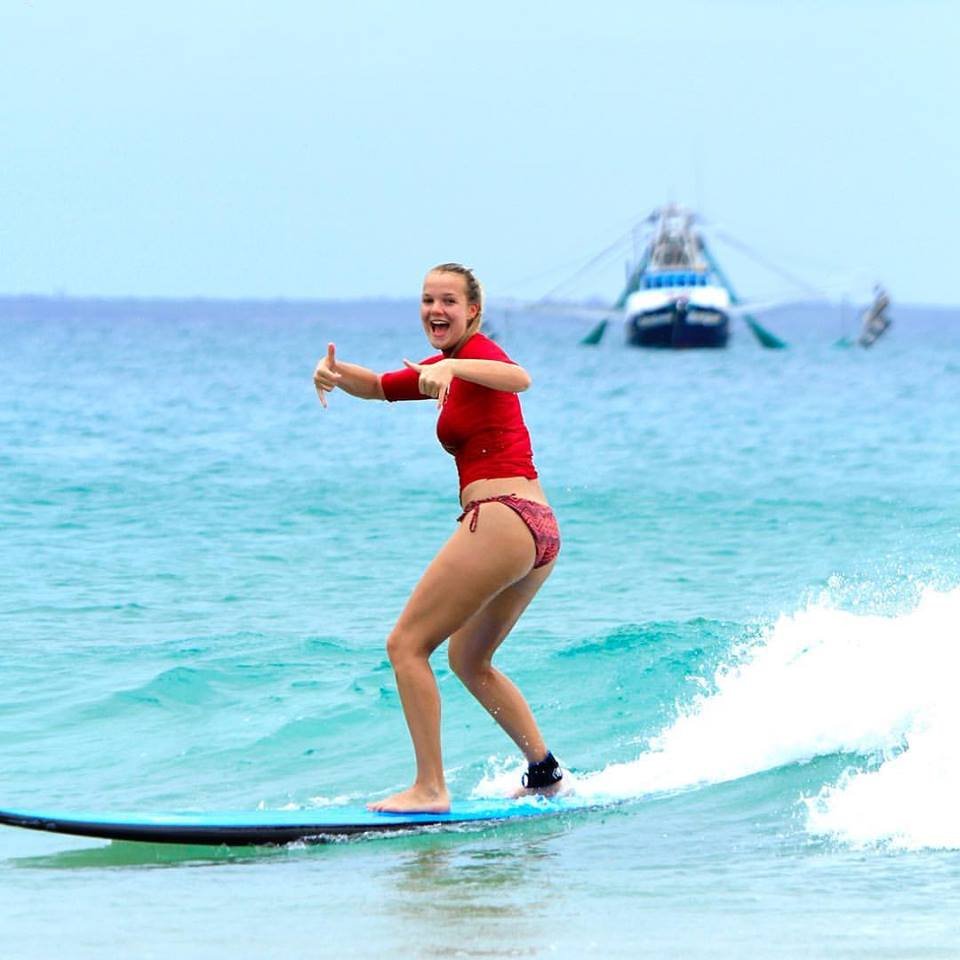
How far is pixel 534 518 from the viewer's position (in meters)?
5.71

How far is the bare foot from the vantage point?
594 cm

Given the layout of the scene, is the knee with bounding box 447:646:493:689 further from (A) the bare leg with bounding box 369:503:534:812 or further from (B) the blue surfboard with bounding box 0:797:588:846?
(B) the blue surfboard with bounding box 0:797:588:846

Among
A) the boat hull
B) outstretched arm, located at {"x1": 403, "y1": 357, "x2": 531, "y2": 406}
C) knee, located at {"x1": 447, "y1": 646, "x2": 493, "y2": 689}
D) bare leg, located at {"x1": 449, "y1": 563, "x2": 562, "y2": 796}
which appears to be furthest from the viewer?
the boat hull

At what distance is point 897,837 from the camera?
5672 mm

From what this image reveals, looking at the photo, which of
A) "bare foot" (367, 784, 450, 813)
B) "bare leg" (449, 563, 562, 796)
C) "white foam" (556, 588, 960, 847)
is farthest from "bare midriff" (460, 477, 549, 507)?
"white foam" (556, 588, 960, 847)

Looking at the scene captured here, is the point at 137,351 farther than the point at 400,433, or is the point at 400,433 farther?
the point at 137,351

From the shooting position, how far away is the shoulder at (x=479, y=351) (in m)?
5.59

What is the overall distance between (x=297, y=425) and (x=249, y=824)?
30422 millimetres

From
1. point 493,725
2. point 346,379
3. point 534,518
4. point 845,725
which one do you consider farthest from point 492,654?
point 493,725

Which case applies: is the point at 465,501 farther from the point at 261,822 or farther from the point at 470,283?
the point at 261,822

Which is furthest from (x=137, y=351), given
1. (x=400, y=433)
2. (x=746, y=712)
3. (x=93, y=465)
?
(x=746, y=712)

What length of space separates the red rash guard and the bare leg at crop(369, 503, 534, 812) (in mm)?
154

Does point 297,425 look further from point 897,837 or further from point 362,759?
point 897,837

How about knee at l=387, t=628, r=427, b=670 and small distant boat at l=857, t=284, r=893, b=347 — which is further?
small distant boat at l=857, t=284, r=893, b=347
